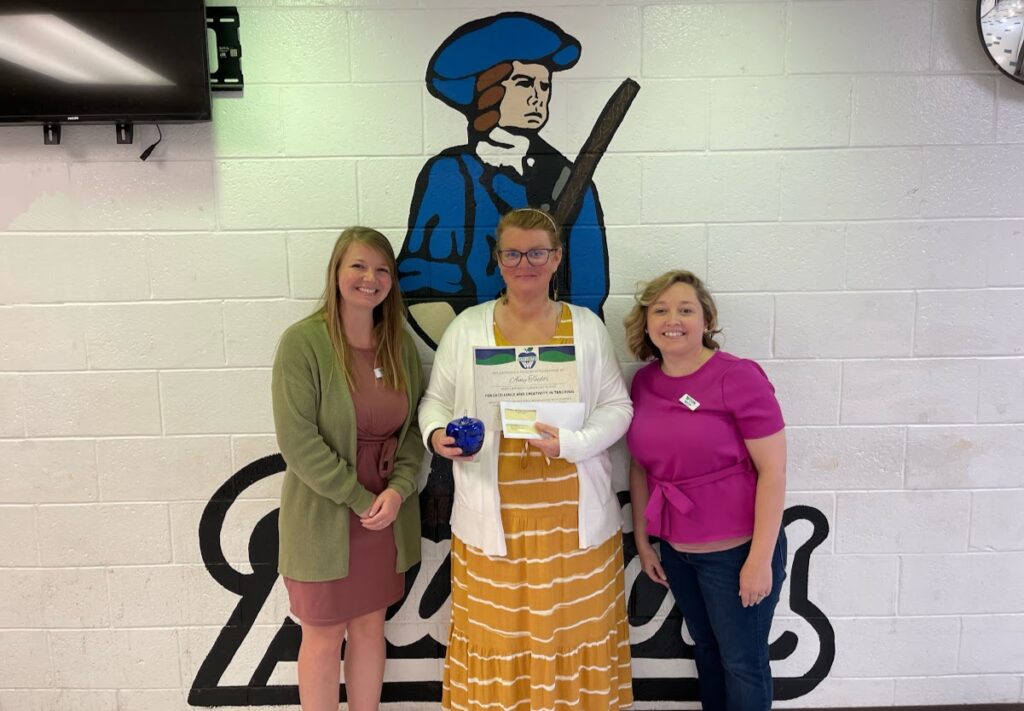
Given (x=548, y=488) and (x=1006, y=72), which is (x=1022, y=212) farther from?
(x=548, y=488)

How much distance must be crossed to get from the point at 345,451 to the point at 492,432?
0.45 m

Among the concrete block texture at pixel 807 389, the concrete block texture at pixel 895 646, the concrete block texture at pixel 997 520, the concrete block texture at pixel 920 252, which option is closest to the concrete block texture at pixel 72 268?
the concrete block texture at pixel 807 389

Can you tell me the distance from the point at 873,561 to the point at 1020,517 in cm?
54

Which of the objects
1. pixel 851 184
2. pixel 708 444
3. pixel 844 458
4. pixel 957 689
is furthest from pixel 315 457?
pixel 957 689

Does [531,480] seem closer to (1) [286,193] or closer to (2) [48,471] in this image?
(1) [286,193]

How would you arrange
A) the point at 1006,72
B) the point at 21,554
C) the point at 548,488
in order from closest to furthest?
the point at 548,488 → the point at 1006,72 → the point at 21,554

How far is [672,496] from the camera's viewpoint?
196cm

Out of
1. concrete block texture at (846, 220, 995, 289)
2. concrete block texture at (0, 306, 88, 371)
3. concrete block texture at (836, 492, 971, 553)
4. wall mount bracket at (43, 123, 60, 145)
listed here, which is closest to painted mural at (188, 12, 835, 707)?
concrete block texture at (836, 492, 971, 553)

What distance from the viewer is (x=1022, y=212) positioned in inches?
88.7

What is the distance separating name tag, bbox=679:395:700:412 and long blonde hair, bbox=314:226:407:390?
0.85m

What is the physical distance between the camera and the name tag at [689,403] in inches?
76.0

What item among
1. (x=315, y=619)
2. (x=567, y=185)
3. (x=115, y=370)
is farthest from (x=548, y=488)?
(x=115, y=370)

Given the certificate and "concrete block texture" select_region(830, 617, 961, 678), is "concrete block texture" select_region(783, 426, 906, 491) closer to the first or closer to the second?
"concrete block texture" select_region(830, 617, 961, 678)

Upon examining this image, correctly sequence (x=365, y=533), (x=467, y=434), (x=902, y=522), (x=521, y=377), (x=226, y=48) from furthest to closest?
1. (x=902, y=522)
2. (x=226, y=48)
3. (x=365, y=533)
4. (x=521, y=377)
5. (x=467, y=434)
